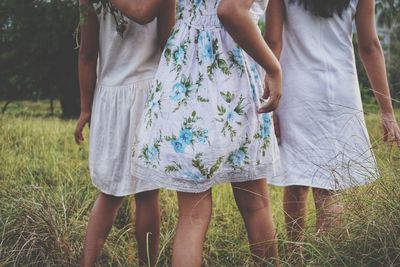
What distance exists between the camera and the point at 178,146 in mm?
1935

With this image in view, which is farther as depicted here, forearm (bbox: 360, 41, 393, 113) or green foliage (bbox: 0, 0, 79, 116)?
green foliage (bbox: 0, 0, 79, 116)

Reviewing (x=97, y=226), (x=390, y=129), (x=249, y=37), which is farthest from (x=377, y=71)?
(x=97, y=226)

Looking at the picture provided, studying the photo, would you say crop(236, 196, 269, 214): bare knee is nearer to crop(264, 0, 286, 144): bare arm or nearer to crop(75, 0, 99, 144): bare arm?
crop(264, 0, 286, 144): bare arm

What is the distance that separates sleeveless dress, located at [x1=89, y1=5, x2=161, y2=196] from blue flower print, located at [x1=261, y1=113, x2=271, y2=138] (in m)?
0.64

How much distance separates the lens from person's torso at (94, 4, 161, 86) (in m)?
2.45

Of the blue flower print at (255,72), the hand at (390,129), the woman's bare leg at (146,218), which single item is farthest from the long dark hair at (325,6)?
the woman's bare leg at (146,218)

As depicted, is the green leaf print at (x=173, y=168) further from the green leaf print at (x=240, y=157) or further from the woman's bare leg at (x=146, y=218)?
the woman's bare leg at (x=146, y=218)

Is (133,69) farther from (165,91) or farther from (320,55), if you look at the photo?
(320,55)

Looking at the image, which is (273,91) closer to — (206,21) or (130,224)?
(206,21)

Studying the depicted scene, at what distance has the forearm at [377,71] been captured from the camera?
103 inches

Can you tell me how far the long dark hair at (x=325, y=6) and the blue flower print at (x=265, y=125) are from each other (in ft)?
2.31

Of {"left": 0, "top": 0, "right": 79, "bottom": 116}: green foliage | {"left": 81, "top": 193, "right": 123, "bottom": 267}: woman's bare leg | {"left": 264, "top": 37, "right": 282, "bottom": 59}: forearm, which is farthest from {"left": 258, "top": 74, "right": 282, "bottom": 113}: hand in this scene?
{"left": 0, "top": 0, "right": 79, "bottom": 116}: green foliage

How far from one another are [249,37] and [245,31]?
2cm

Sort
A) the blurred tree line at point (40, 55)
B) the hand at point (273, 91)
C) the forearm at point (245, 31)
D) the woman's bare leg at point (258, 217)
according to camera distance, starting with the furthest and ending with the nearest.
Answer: the blurred tree line at point (40, 55), the woman's bare leg at point (258, 217), the hand at point (273, 91), the forearm at point (245, 31)
